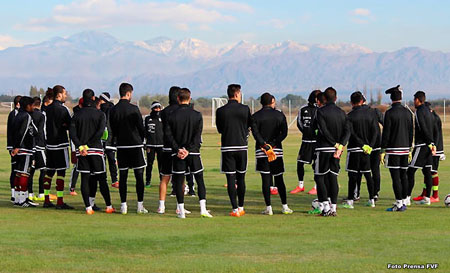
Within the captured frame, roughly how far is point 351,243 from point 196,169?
3.68 metres

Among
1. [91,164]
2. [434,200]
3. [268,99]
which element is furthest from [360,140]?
[91,164]

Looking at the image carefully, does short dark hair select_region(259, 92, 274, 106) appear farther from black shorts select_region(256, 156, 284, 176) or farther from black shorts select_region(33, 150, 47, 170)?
black shorts select_region(33, 150, 47, 170)

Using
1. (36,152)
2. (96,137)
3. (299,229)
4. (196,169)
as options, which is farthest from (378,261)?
(36,152)

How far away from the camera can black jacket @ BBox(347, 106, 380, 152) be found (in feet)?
46.6

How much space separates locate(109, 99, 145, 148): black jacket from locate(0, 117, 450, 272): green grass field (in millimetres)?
1339

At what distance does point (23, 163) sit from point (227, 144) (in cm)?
422

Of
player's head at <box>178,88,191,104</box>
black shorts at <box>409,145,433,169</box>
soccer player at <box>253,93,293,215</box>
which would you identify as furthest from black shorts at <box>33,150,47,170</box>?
black shorts at <box>409,145,433,169</box>

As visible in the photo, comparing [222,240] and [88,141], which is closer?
[222,240]

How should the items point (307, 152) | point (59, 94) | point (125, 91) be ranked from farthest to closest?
point (307, 152), point (59, 94), point (125, 91)

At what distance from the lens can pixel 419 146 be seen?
592 inches

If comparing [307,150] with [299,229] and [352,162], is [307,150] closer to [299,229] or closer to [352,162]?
[352,162]

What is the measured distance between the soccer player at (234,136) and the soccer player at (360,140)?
2038 millimetres

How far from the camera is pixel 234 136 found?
13.3 metres

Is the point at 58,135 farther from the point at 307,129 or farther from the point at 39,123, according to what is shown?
the point at 307,129
